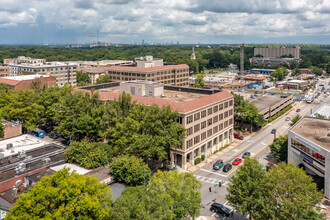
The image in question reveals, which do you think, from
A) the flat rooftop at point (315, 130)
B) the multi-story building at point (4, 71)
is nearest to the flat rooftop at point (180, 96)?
the flat rooftop at point (315, 130)

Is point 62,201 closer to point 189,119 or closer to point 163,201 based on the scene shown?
point 163,201

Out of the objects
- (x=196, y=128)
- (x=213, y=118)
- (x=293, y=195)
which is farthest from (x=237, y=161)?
(x=293, y=195)

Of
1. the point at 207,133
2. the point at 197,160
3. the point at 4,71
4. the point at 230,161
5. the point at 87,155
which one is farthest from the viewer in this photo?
the point at 4,71

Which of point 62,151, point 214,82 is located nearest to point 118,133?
point 62,151

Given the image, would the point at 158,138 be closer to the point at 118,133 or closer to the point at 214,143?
the point at 118,133

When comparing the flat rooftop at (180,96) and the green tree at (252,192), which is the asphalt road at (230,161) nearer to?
the green tree at (252,192)
